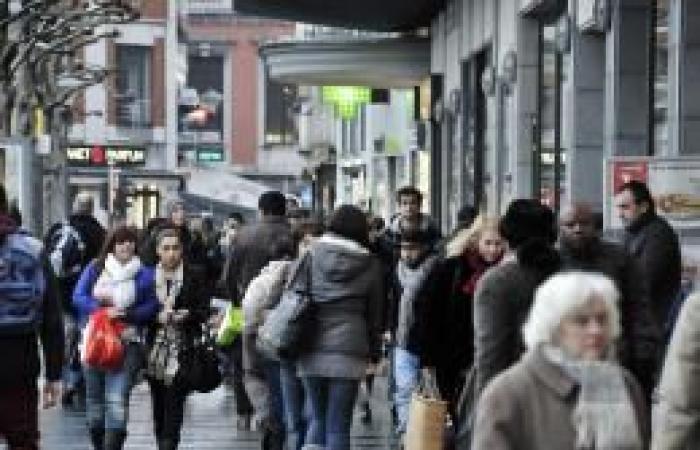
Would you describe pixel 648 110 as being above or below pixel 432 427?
above

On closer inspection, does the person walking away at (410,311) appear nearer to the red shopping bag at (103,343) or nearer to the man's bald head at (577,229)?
the man's bald head at (577,229)

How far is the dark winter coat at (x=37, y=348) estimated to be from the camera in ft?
33.9

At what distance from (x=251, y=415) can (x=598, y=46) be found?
5.54 m

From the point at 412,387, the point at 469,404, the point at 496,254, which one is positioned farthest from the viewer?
the point at 412,387

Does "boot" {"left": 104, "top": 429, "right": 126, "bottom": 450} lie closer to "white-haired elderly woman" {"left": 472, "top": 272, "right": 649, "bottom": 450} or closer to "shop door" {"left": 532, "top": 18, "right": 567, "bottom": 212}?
"white-haired elderly woman" {"left": 472, "top": 272, "right": 649, "bottom": 450}

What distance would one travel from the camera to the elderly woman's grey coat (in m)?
5.86

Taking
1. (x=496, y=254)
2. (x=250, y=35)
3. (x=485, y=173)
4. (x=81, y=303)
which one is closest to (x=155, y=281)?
(x=81, y=303)

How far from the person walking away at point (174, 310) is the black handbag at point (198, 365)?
0.11ft

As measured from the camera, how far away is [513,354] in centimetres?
845

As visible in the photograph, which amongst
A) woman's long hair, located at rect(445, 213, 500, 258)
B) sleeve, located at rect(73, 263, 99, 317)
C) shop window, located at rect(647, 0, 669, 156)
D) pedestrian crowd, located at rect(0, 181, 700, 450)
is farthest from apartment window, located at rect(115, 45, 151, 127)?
woman's long hair, located at rect(445, 213, 500, 258)

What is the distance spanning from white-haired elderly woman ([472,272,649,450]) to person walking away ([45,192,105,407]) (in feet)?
39.6

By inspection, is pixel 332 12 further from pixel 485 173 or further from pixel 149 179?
pixel 149 179

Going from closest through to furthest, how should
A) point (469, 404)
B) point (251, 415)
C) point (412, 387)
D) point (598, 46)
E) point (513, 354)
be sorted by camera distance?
point (513, 354)
point (469, 404)
point (412, 387)
point (251, 415)
point (598, 46)

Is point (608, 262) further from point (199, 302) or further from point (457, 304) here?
point (199, 302)
